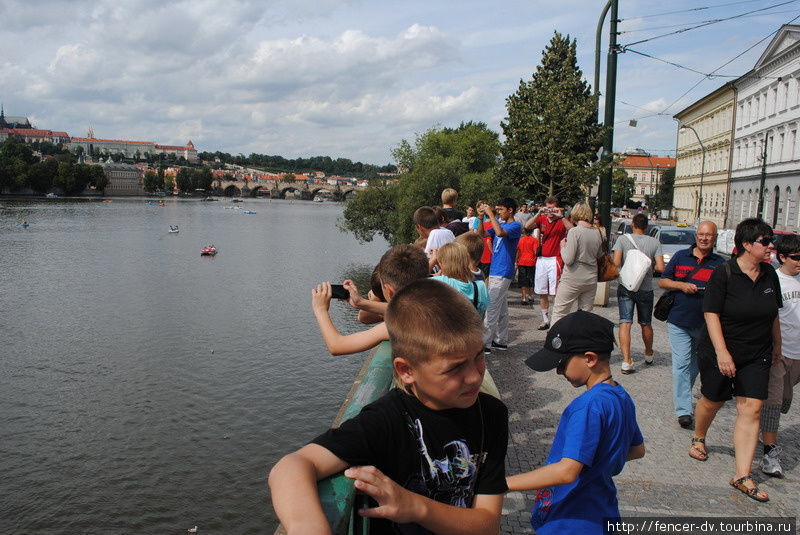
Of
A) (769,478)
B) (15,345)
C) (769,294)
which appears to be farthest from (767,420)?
(15,345)

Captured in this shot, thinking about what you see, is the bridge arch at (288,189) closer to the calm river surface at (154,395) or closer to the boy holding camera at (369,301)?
the calm river surface at (154,395)

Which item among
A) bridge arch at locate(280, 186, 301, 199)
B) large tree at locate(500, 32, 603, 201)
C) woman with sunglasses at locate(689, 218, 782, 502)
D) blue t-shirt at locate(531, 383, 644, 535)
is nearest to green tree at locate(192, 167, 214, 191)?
bridge arch at locate(280, 186, 301, 199)

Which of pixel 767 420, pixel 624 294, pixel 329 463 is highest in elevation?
pixel 329 463

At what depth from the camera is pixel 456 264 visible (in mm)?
4680

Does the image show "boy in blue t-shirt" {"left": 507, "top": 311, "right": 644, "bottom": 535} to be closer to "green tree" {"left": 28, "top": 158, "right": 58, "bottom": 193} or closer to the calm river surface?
the calm river surface

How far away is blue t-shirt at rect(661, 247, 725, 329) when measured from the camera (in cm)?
544

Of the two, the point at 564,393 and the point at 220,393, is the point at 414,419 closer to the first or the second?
the point at 564,393

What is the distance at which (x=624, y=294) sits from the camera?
742 cm

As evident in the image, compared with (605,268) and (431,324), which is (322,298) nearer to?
(431,324)

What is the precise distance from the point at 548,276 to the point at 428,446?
26.9ft

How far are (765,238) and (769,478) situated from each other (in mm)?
1713

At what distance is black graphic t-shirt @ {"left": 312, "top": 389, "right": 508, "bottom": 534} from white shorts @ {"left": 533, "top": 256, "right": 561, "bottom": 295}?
797 cm

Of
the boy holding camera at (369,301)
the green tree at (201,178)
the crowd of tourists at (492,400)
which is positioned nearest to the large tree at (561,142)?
the crowd of tourists at (492,400)

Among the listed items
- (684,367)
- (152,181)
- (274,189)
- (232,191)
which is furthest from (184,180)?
(684,367)
